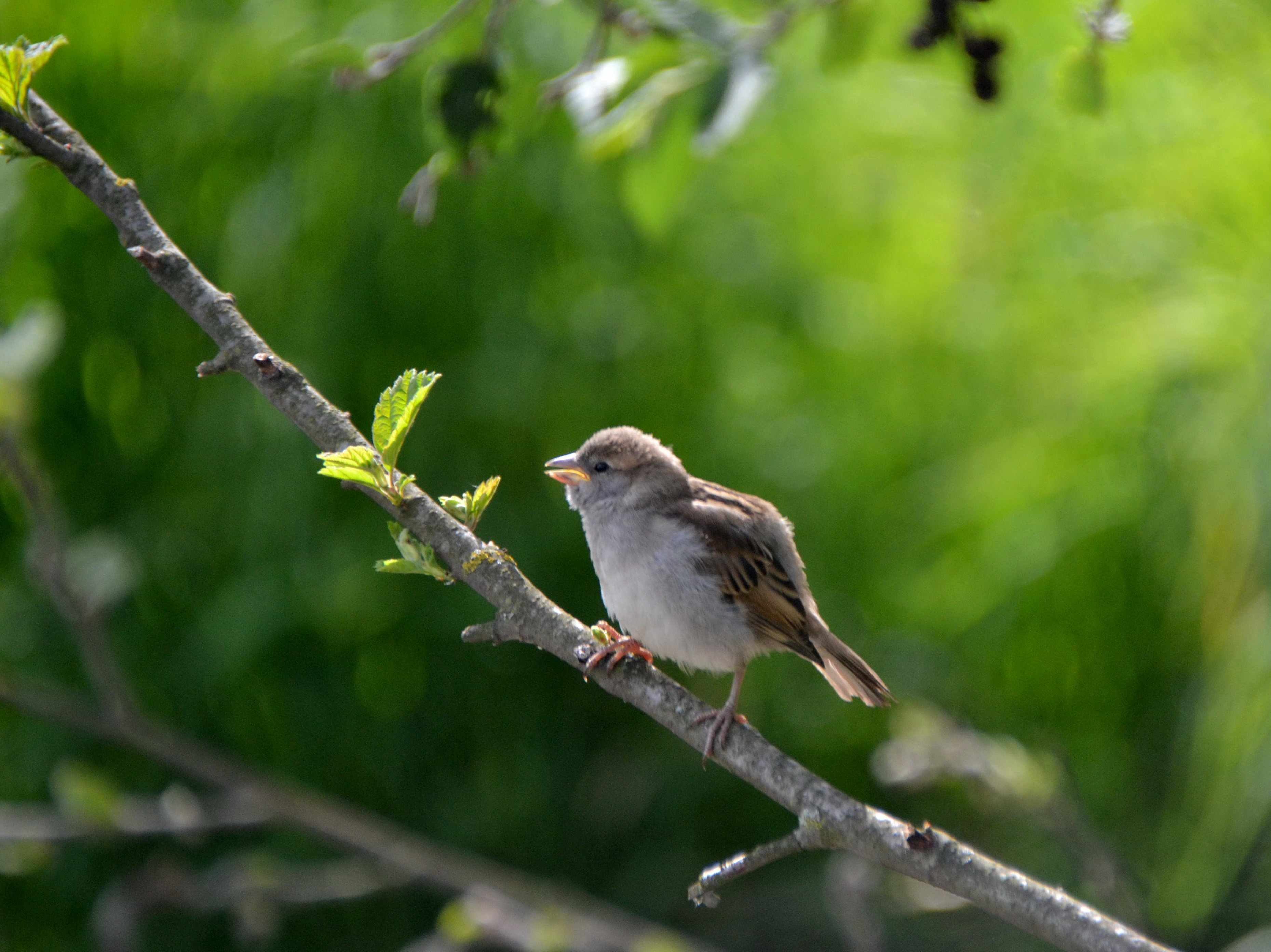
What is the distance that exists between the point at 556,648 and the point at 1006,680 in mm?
2089

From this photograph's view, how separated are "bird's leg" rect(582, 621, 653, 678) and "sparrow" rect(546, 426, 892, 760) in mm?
135

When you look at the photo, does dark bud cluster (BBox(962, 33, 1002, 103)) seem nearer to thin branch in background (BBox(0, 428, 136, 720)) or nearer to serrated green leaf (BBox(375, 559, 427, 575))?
serrated green leaf (BBox(375, 559, 427, 575))

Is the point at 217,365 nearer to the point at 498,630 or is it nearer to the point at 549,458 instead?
the point at 498,630

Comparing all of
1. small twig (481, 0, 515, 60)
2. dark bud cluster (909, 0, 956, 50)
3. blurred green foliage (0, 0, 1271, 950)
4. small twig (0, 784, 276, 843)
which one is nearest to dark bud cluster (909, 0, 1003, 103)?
dark bud cluster (909, 0, 956, 50)

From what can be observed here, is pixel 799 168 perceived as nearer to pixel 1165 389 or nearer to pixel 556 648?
pixel 1165 389

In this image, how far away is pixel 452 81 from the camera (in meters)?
1.61

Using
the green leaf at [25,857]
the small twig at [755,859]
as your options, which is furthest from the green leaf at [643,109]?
the green leaf at [25,857]

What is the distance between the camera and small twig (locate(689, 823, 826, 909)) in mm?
1184

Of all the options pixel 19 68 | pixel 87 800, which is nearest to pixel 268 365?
pixel 19 68

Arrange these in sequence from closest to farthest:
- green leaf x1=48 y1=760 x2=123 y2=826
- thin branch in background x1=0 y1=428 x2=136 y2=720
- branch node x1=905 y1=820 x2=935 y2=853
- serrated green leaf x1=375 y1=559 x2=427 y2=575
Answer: branch node x1=905 y1=820 x2=935 y2=853 < serrated green leaf x1=375 y1=559 x2=427 y2=575 < thin branch in background x1=0 y1=428 x2=136 y2=720 < green leaf x1=48 y1=760 x2=123 y2=826

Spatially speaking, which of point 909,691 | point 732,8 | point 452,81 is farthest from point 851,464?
point 452,81

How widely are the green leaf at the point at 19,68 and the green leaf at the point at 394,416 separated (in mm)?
484

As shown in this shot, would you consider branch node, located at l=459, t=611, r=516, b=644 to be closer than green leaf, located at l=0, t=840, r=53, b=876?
Yes

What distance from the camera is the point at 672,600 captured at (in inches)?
73.7
